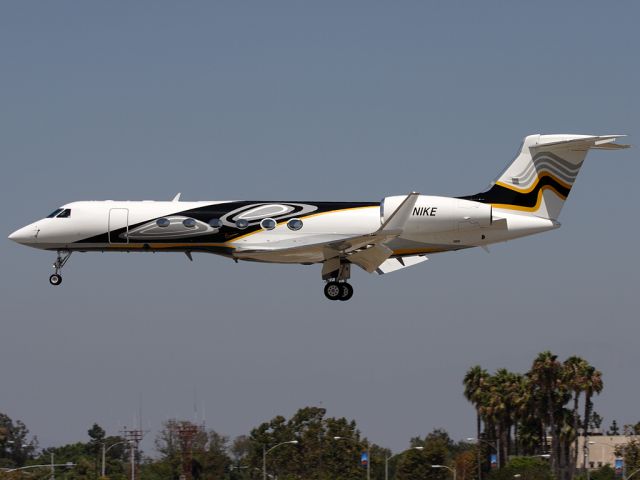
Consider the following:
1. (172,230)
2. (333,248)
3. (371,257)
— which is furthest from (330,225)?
(172,230)

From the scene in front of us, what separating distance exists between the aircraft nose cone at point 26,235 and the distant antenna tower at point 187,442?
34.0 metres

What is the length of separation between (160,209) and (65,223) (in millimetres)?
3276

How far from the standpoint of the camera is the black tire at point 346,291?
1519 inches

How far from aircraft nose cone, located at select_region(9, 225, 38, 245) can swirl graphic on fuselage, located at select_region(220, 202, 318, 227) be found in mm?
6491

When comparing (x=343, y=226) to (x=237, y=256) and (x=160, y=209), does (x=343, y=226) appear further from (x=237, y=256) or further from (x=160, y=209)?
(x=160, y=209)

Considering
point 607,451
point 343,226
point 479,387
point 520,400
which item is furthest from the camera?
point 607,451

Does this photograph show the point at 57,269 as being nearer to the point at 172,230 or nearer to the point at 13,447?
the point at 172,230

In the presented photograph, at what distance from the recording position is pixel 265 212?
3809 cm

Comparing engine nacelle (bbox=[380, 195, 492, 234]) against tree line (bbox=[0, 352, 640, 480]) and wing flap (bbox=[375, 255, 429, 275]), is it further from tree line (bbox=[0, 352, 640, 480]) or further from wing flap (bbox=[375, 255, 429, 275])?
tree line (bbox=[0, 352, 640, 480])

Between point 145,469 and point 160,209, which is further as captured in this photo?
point 145,469

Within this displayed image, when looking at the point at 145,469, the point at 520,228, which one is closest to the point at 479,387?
the point at 145,469

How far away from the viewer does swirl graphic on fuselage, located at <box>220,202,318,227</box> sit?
3797 centimetres

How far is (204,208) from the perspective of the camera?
38188mm

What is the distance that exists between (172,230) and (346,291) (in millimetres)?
5888
